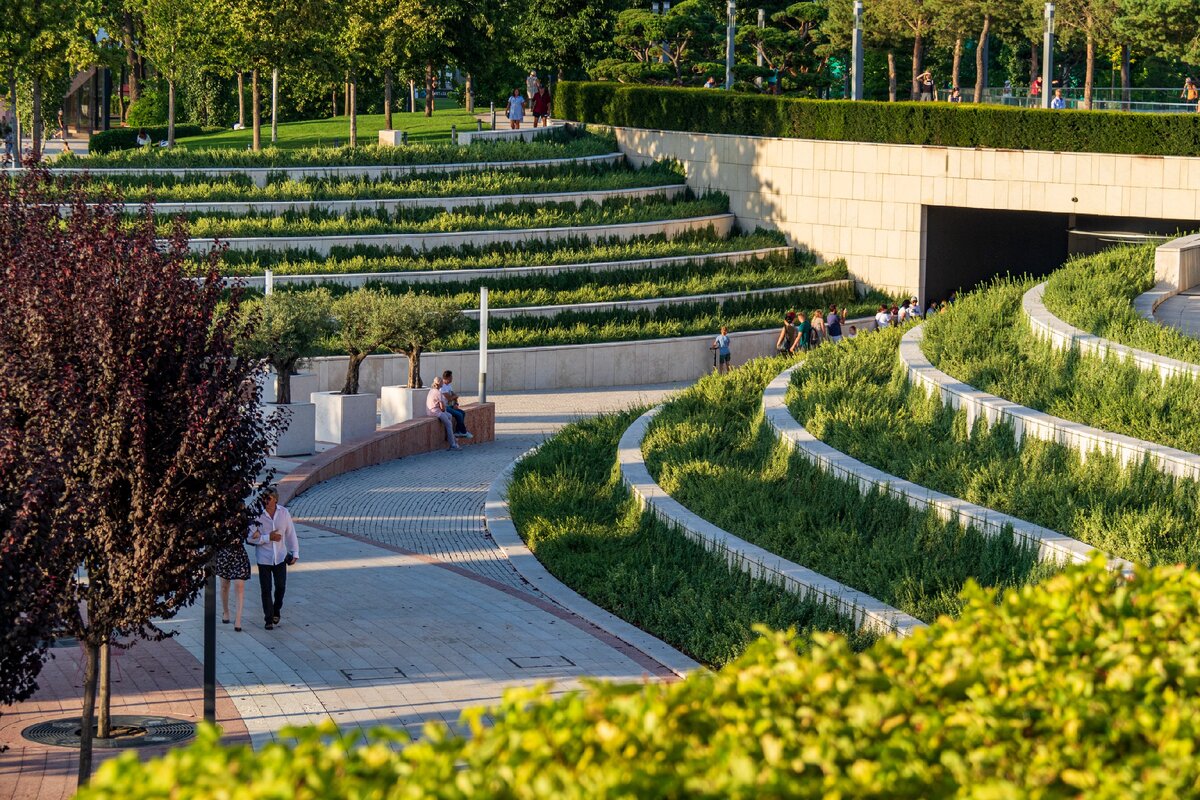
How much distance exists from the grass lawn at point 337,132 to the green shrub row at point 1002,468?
28.9 meters

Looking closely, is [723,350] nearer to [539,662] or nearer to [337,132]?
[539,662]

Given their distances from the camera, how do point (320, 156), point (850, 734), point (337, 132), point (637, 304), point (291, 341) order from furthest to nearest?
point (337, 132) → point (320, 156) → point (637, 304) → point (291, 341) → point (850, 734)

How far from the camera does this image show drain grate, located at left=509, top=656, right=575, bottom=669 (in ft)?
41.5

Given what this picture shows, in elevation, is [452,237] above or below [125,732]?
above

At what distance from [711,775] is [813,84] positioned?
47461mm

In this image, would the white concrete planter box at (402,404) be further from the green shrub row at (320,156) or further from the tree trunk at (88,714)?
the tree trunk at (88,714)

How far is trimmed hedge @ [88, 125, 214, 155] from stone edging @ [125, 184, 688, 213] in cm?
1747

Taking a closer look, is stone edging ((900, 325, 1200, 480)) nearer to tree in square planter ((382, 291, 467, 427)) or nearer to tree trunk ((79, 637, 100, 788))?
tree trunk ((79, 637, 100, 788))

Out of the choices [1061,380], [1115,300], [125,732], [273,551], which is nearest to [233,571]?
[273,551]

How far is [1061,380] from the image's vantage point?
15.4 metres

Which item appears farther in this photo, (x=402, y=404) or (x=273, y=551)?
(x=402, y=404)

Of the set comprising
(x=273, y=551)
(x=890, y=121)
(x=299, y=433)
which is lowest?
(x=299, y=433)

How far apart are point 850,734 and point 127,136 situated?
169 feet

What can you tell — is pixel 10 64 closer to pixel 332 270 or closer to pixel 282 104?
pixel 332 270
